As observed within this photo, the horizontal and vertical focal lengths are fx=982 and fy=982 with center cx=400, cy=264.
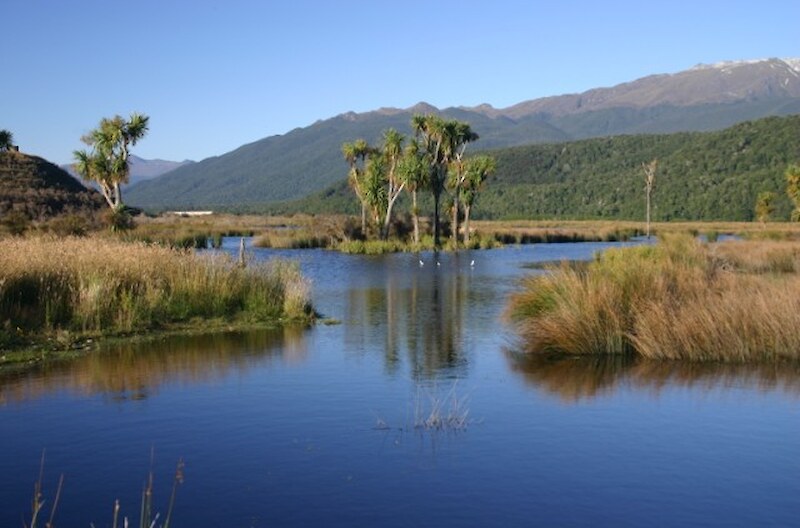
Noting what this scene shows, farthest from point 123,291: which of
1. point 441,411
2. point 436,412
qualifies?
point 436,412

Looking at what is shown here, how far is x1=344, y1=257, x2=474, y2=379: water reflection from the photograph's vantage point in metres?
17.7

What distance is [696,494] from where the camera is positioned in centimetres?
990

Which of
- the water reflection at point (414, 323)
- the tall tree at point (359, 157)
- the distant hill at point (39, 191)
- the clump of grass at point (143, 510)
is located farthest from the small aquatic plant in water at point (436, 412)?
the distant hill at point (39, 191)

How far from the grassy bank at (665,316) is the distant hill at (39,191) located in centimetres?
5651

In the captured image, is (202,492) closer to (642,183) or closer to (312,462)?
(312,462)

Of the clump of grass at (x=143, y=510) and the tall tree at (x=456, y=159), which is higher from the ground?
the tall tree at (x=456, y=159)

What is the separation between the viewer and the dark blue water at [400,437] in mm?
9508

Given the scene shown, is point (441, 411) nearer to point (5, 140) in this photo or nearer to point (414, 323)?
point (414, 323)

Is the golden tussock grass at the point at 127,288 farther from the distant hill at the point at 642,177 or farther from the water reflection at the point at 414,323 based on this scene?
the distant hill at the point at 642,177

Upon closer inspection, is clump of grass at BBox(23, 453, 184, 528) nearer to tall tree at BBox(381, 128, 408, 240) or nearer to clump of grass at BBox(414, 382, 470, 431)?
clump of grass at BBox(414, 382, 470, 431)

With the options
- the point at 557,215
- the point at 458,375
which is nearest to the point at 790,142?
the point at 557,215

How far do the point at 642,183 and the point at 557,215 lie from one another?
13.2 metres

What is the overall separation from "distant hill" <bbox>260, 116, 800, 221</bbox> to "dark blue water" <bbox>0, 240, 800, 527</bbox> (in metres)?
104

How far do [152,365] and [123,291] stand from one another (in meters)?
3.99
